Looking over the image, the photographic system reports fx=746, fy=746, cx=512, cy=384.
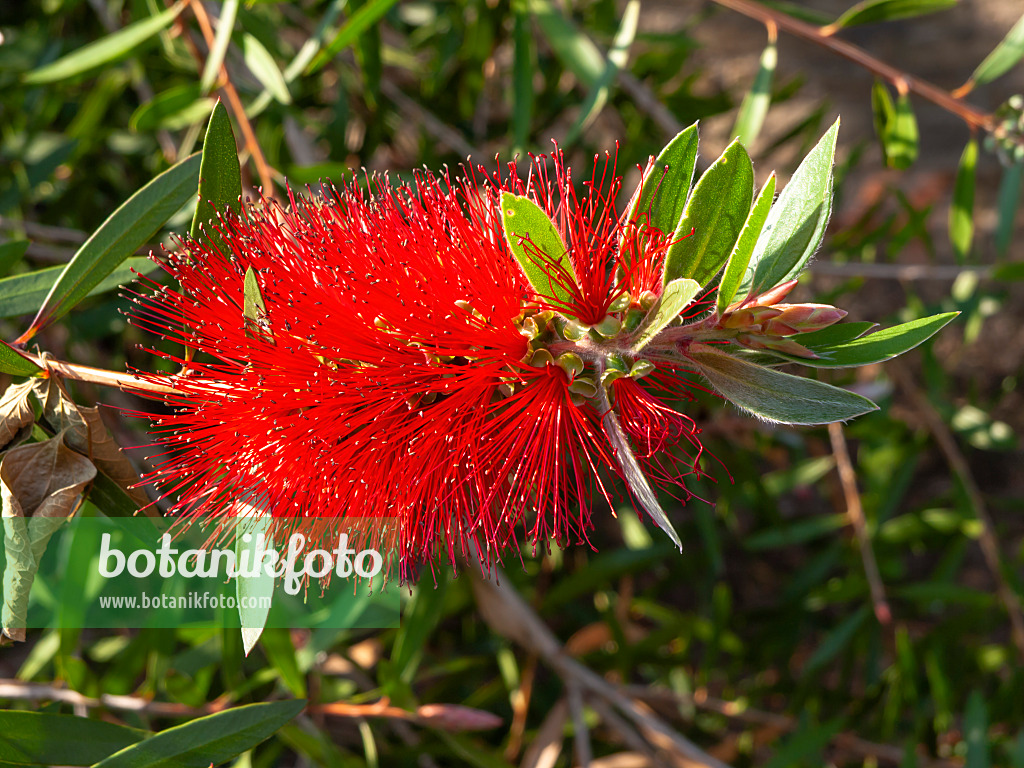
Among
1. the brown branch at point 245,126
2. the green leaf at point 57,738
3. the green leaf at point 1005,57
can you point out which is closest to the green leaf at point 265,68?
the brown branch at point 245,126

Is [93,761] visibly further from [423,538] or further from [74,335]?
[74,335]

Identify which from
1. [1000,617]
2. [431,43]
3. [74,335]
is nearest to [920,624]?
[1000,617]

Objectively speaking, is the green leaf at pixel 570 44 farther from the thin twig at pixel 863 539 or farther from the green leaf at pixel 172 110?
the thin twig at pixel 863 539

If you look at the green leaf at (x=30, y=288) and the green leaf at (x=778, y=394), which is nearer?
the green leaf at (x=778, y=394)

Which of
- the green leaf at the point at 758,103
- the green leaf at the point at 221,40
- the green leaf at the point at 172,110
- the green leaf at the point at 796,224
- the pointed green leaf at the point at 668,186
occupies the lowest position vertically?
the green leaf at the point at 796,224

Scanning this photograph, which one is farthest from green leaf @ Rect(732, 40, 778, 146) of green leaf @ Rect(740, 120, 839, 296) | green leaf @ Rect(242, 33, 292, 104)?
green leaf @ Rect(242, 33, 292, 104)

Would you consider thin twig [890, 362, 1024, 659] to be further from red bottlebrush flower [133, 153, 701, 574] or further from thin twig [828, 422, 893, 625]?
red bottlebrush flower [133, 153, 701, 574]

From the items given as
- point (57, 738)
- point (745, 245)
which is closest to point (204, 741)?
point (57, 738)
